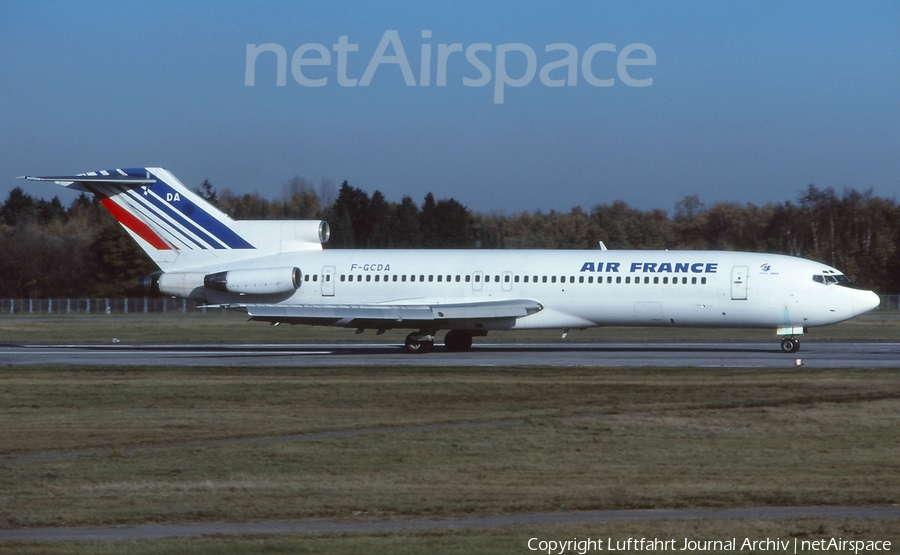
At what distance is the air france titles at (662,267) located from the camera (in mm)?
35562

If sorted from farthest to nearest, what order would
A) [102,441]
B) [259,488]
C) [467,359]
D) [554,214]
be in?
[554,214]
[467,359]
[102,441]
[259,488]

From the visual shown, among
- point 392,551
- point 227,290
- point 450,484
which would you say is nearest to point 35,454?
point 450,484

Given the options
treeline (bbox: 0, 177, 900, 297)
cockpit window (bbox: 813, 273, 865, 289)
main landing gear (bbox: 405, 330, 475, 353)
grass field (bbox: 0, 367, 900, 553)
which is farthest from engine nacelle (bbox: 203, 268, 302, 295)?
treeline (bbox: 0, 177, 900, 297)

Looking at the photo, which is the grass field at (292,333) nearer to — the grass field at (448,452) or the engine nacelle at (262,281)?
the engine nacelle at (262,281)

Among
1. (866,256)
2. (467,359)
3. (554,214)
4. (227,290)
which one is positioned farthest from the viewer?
(554,214)

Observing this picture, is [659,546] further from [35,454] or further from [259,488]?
[35,454]

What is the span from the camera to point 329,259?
39.4 meters

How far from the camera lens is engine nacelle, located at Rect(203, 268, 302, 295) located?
38625 mm

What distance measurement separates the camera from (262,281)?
38750mm

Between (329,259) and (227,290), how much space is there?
12.4ft

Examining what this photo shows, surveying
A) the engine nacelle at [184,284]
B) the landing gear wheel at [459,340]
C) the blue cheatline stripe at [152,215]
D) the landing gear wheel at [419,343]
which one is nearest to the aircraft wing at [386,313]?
A: the landing gear wheel at [419,343]

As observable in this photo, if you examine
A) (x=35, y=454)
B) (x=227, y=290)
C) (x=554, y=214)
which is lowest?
(x=35, y=454)

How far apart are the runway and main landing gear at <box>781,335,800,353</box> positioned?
10.8 inches

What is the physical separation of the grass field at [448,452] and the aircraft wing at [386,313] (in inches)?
324
